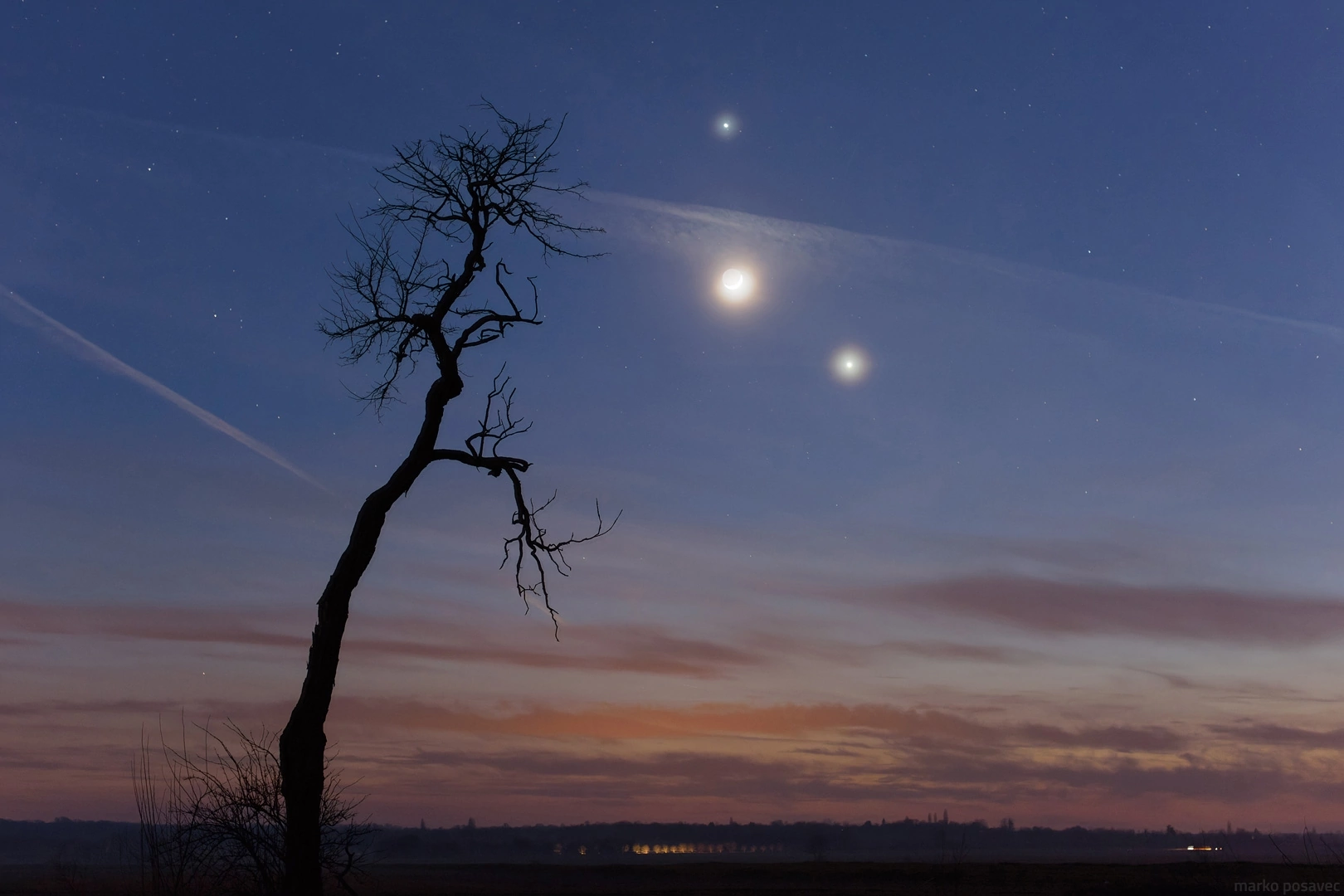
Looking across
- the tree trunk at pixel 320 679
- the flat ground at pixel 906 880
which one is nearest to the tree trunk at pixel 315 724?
the tree trunk at pixel 320 679

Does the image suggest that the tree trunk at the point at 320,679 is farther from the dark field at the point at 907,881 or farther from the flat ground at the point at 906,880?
the flat ground at the point at 906,880

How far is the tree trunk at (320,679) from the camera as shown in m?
9.49

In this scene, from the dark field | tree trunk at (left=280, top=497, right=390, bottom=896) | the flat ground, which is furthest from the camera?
the flat ground

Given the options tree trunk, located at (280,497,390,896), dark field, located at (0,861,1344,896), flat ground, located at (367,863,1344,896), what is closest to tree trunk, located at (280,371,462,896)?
tree trunk, located at (280,497,390,896)

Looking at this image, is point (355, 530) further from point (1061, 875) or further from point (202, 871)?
point (1061, 875)

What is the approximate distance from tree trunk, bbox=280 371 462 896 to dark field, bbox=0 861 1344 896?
74.7 feet

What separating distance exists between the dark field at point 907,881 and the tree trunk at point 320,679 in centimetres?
2276

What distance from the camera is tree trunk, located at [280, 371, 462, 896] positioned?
949cm

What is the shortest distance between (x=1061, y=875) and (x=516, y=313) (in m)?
57.5

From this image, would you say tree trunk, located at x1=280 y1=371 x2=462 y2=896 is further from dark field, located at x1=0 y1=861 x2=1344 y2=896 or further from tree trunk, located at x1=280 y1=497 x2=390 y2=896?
dark field, located at x1=0 y1=861 x2=1344 y2=896

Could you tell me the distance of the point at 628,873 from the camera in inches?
3322

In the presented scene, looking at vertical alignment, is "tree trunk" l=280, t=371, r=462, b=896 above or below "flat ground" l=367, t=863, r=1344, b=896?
above

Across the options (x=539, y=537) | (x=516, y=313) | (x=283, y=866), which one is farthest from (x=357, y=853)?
(x=516, y=313)

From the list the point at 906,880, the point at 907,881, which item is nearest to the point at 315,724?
the point at 907,881
